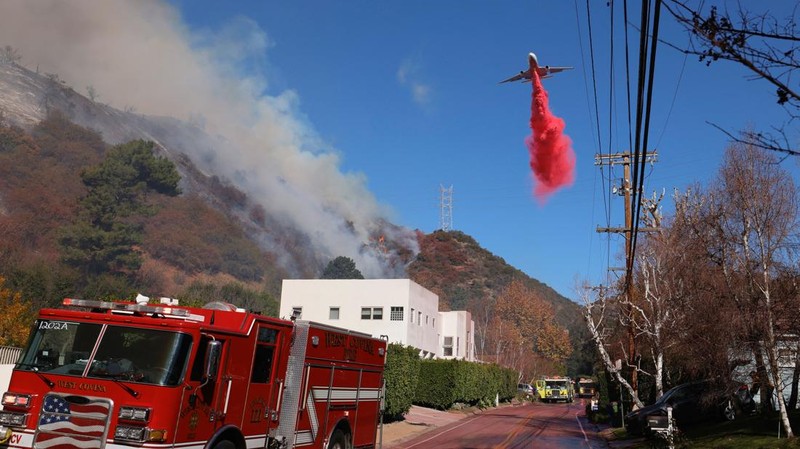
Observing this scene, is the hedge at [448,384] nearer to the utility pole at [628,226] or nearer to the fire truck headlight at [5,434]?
the utility pole at [628,226]

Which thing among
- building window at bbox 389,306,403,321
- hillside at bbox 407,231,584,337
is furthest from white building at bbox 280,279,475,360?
hillside at bbox 407,231,584,337

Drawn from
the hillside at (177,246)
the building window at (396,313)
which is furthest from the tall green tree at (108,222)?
the building window at (396,313)

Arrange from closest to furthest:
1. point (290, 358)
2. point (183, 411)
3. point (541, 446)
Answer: point (183, 411) < point (290, 358) < point (541, 446)

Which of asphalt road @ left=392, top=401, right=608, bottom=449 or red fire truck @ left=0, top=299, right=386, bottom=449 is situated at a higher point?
red fire truck @ left=0, top=299, right=386, bottom=449

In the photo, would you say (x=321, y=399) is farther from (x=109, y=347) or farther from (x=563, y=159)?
(x=563, y=159)

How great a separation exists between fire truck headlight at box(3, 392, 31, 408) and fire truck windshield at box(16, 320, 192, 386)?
0.36 m

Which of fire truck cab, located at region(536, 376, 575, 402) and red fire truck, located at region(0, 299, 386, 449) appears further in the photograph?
fire truck cab, located at region(536, 376, 575, 402)

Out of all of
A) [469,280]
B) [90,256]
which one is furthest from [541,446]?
[469,280]

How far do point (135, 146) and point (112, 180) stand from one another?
15.9 metres

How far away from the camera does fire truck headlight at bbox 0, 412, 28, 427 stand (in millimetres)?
7750

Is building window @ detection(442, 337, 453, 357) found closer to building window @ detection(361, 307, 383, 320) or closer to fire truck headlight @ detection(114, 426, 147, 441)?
building window @ detection(361, 307, 383, 320)

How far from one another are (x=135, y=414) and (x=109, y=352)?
1044 mm

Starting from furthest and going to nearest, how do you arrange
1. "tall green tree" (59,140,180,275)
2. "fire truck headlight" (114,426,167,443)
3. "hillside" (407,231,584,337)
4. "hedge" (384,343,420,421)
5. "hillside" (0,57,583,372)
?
"hillside" (407,231,584,337), "hillside" (0,57,583,372), "tall green tree" (59,140,180,275), "hedge" (384,343,420,421), "fire truck headlight" (114,426,167,443)

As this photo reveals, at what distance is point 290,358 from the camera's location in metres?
10.3
